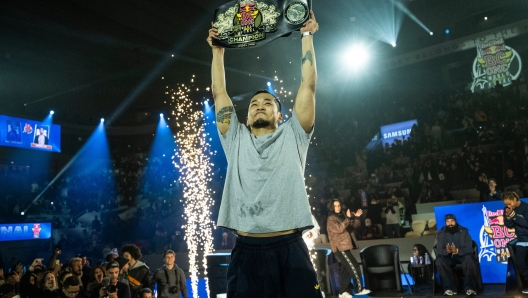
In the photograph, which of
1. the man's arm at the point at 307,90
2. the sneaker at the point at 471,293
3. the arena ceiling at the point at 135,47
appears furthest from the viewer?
the arena ceiling at the point at 135,47

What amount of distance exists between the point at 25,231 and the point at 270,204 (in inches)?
724

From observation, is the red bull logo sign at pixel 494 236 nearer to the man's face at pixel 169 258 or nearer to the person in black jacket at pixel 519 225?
the person in black jacket at pixel 519 225

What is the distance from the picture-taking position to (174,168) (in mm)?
22750

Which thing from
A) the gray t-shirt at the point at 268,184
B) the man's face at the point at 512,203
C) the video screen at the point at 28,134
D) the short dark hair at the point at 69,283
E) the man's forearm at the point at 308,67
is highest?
the video screen at the point at 28,134

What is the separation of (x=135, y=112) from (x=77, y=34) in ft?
34.5

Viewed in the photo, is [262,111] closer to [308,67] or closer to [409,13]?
[308,67]

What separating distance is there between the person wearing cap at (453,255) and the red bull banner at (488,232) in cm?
63

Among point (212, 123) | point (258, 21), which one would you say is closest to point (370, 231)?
point (258, 21)

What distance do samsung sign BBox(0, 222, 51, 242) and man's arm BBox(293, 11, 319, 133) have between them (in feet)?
58.7

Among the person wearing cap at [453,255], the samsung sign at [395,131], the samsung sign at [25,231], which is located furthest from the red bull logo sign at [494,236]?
the samsung sign at [25,231]

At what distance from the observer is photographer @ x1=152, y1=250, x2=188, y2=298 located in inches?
285

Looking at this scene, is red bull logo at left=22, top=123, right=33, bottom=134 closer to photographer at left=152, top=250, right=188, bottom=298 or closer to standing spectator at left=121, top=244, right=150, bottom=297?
standing spectator at left=121, top=244, right=150, bottom=297

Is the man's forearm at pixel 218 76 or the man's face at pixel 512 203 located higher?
the man's forearm at pixel 218 76

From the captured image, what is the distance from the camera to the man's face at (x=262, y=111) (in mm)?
2502
